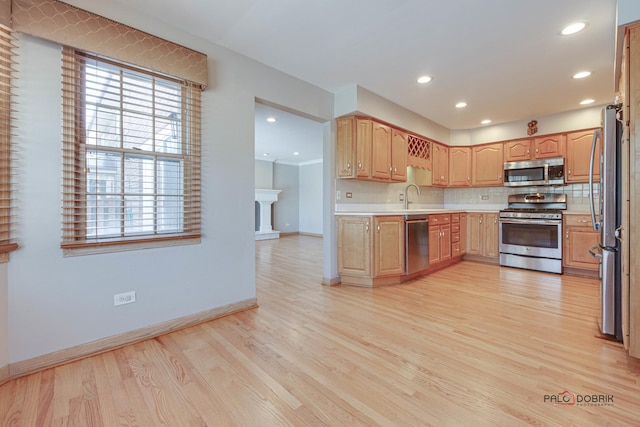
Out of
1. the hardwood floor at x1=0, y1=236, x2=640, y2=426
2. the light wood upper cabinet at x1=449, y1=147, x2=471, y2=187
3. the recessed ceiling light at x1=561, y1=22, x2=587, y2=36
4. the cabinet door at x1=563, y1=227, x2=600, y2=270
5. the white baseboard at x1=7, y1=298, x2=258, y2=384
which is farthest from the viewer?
the light wood upper cabinet at x1=449, y1=147, x2=471, y2=187

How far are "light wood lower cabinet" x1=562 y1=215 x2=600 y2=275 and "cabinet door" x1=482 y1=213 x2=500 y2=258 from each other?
35.1 inches

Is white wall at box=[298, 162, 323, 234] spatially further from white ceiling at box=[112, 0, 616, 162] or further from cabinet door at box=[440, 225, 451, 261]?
white ceiling at box=[112, 0, 616, 162]

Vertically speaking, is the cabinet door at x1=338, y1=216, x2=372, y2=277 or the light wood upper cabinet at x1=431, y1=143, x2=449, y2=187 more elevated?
the light wood upper cabinet at x1=431, y1=143, x2=449, y2=187

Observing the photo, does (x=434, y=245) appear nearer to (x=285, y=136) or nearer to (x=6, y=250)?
(x=285, y=136)

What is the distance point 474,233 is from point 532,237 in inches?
34.7

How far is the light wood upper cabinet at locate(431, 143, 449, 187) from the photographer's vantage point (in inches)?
204

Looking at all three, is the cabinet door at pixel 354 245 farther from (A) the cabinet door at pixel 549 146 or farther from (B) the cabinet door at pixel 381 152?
(A) the cabinet door at pixel 549 146

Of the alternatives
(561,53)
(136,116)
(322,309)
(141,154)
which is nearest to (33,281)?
(141,154)

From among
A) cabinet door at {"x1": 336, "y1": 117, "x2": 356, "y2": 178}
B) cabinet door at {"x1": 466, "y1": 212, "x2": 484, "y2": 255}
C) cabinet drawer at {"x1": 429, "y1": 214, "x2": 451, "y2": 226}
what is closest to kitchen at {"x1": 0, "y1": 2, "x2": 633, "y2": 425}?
cabinet door at {"x1": 336, "y1": 117, "x2": 356, "y2": 178}

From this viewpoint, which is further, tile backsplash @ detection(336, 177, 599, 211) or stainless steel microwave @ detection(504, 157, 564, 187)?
stainless steel microwave @ detection(504, 157, 564, 187)

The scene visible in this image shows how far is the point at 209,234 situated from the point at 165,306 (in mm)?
684

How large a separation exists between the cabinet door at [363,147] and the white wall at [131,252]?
2.90 ft

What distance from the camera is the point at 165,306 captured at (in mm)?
2350

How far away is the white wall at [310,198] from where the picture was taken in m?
9.16
